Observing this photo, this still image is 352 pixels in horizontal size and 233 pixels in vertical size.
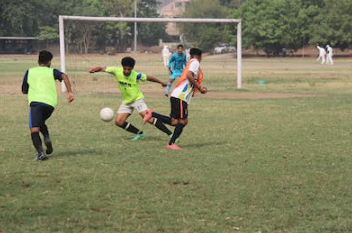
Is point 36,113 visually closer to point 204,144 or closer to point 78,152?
point 78,152

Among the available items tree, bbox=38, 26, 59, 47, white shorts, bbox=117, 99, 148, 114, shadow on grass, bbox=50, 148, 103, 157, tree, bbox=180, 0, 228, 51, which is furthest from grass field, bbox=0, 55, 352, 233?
tree, bbox=38, 26, 59, 47

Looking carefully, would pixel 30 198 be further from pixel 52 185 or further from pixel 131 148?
pixel 131 148

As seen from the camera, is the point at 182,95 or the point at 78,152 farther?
the point at 182,95

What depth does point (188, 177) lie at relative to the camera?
7.86 meters

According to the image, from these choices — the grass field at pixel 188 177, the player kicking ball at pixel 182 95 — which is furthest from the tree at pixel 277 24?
the player kicking ball at pixel 182 95

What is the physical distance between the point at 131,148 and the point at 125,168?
1845 millimetres

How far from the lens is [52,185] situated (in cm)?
730

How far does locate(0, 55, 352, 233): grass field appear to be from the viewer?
5.88 meters

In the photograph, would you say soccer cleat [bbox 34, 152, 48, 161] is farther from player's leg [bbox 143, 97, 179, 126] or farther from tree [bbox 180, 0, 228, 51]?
tree [bbox 180, 0, 228, 51]

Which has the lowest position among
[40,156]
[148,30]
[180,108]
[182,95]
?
[40,156]

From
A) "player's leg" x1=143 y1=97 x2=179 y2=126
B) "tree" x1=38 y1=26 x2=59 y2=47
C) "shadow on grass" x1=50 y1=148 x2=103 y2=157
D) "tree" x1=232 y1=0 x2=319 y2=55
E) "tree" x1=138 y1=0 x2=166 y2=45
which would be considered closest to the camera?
"shadow on grass" x1=50 y1=148 x2=103 y2=157

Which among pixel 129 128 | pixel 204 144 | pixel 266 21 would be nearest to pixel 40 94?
pixel 129 128

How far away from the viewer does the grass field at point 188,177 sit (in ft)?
19.3

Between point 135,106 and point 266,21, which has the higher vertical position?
point 266,21
